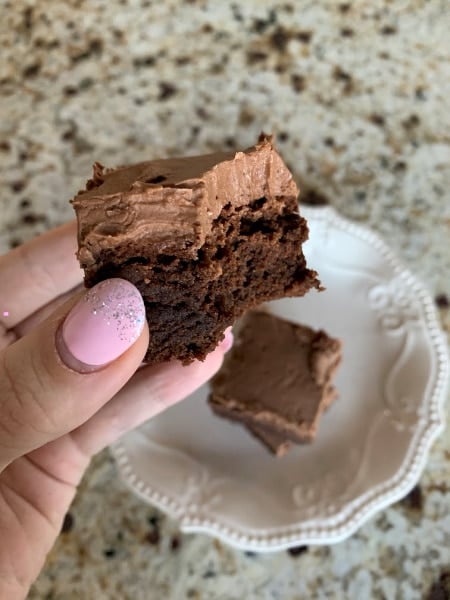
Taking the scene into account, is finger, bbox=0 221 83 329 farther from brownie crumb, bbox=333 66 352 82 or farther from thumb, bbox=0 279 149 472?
brownie crumb, bbox=333 66 352 82

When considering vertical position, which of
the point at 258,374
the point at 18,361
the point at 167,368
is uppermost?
the point at 18,361

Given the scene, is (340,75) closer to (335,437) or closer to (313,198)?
(313,198)

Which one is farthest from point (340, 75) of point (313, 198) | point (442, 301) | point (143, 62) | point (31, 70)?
point (31, 70)

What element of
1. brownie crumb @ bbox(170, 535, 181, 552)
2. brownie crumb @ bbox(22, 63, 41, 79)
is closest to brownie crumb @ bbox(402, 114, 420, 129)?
brownie crumb @ bbox(22, 63, 41, 79)

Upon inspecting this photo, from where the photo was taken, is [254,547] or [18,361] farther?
[254,547]

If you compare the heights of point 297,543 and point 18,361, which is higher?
point 18,361

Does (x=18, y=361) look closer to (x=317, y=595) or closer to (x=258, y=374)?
(x=258, y=374)

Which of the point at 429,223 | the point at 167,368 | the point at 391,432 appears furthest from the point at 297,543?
the point at 429,223
